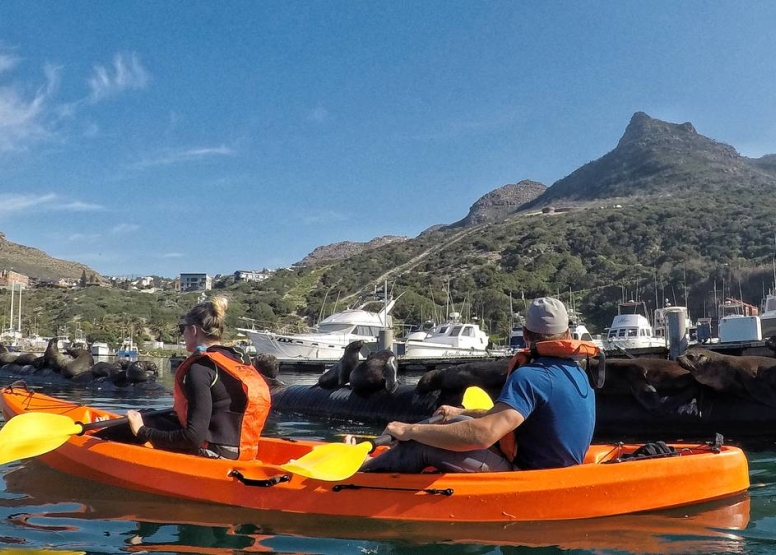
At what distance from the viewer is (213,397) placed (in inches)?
235

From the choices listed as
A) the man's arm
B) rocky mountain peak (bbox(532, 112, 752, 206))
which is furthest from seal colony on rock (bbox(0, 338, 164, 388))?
rocky mountain peak (bbox(532, 112, 752, 206))

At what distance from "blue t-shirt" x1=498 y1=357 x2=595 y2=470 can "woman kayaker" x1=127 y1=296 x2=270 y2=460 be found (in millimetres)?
2328

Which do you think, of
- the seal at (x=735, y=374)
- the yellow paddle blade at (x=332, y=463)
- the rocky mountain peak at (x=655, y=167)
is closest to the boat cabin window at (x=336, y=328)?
the seal at (x=735, y=374)

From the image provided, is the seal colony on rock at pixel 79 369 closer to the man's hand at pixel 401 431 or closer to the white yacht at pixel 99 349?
the man's hand at pixel 401 431

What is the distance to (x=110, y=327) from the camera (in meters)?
75.5

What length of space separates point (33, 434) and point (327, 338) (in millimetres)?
34993

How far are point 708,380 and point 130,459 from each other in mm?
8272

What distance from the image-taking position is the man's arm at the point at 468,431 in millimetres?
4703

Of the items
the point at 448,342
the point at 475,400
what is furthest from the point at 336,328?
the point at 475,400

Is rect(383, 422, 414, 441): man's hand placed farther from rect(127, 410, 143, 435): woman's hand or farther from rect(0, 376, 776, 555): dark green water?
rect(127, 410, 143, 435): woman's hand

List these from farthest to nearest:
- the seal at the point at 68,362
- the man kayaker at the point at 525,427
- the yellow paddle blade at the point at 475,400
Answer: the seal at the point at 68,362
the yellow paddle blade at the point at 475,400
the man kayaker at the point at 525,427

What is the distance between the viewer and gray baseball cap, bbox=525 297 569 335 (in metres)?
4.96

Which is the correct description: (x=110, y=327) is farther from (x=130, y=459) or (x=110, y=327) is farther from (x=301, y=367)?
(x=130, y=459)

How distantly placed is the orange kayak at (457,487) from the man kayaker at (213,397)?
22cm
